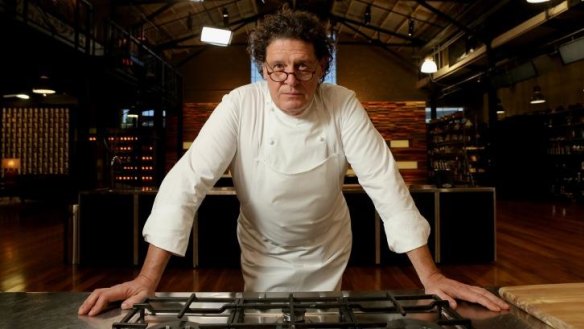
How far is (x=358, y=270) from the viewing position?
4.60m

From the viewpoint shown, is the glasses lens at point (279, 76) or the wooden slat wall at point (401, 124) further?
the wooden slat wall at point (401, 124)

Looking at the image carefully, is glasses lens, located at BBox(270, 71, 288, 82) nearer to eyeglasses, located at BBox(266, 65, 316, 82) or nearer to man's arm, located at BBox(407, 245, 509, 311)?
eyeglasses, located at BBox(266, 65, 316, 82)

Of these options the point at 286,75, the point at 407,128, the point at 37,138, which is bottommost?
the point at 286,75

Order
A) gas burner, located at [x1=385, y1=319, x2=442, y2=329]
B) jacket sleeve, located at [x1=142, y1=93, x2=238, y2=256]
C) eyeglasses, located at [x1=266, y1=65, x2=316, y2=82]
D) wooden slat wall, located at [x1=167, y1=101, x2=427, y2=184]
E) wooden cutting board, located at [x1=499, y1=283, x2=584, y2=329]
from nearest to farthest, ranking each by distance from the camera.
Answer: gas burner, located at [x1=385, y1=319, x2=442, y2=329] < wooden cutting board, located at [x1=499, y1=283, x2=584, y2=329] < jacket sleeve, located at [x1=142, y1=93, x2=238, y2=256] < eyeglasses, located at [x1=266, y1=65, x2=316, y2=82] < wooden slat wall, located at [x1=167, y1=101, x2=427, y2=184]

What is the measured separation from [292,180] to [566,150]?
11631mm

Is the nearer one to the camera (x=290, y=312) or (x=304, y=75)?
(x=290, y=312)

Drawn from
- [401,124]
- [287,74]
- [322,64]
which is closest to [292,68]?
[287,74]

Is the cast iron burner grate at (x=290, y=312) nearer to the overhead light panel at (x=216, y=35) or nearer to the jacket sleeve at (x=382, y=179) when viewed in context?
the jacket sleeve at (x=382, y=179)

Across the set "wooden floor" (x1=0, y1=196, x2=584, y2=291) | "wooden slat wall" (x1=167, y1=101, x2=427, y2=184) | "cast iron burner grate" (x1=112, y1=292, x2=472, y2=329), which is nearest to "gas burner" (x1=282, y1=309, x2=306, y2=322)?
"cast iron burner grate" (x1=112, y1=292, x2=472, y2=329)

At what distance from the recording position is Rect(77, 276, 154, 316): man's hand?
0.94 m

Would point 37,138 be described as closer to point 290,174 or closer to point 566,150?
point 290,174

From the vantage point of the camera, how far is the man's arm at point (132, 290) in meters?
0.94

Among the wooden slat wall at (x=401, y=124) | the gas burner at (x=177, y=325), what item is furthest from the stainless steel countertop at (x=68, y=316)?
the wooden slat wall at (x=401, y=124)

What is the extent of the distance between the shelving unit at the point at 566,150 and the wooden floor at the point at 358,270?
179 inches
